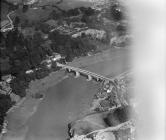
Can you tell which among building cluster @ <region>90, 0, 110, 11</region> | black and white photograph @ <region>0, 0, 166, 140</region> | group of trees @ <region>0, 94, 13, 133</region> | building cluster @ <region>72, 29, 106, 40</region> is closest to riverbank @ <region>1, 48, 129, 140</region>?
black and white photograph @ <region>0, 0, 166, 140</region>

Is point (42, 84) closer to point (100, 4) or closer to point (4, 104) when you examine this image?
point (4, 104)

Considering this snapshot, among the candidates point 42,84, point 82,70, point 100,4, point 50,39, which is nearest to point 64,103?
point 42,84

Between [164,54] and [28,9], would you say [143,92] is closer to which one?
[164,54]

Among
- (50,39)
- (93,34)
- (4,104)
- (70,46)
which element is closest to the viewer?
(4,104)

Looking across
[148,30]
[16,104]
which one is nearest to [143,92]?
[148,30]

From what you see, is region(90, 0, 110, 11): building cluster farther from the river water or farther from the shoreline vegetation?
the river water

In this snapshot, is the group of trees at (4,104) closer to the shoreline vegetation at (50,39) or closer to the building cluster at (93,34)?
the shoreline vegetation at (50,39)

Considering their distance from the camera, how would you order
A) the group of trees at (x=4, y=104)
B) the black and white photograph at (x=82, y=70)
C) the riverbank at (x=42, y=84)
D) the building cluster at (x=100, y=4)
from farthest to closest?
the building cluster at (x=100, y=4) < the group of trees at (x=4, y=104) < the riverbank at (x=42, y=84) < the black and white photograph at (x=82, y=70)

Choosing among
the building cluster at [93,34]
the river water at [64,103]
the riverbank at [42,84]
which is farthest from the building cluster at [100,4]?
the river water at [64,103]
